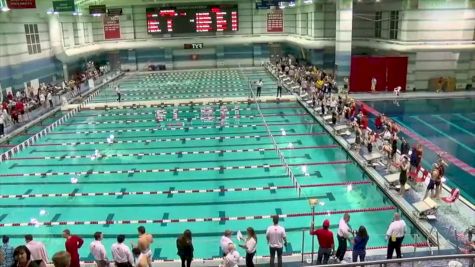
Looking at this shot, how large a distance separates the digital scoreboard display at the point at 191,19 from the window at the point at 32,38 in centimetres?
1130

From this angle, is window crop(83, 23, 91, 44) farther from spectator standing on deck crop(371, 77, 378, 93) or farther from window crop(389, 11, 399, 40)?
window crop(389, 11, 399, 40)

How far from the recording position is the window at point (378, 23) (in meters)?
26.4

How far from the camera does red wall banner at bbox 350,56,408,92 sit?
24.4 meters

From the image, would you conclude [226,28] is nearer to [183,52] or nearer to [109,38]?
[183,52]

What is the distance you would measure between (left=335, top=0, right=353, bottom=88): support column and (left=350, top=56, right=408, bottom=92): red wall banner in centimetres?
52

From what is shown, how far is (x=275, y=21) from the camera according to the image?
131 feet

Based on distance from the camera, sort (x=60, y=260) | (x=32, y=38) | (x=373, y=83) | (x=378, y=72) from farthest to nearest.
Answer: (x=32, y=38) < (x=378, y=72) < (x=373, y=83) < (x=60, y=260)

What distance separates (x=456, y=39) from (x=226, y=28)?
1915cm

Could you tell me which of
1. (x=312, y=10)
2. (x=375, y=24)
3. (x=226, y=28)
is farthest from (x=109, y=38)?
(x=375, y=24)

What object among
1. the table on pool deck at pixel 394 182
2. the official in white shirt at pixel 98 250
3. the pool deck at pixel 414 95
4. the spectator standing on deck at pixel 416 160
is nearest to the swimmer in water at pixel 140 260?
the official in white shirt at pixel 98 250

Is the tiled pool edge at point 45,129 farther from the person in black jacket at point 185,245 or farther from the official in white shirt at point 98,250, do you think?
the person in black jacket at point 185,245

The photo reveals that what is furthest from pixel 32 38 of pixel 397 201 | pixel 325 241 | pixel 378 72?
pixel 325 241

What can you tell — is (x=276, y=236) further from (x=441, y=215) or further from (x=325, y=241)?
(x=441, y=215)

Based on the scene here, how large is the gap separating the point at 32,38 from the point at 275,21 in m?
21.9
